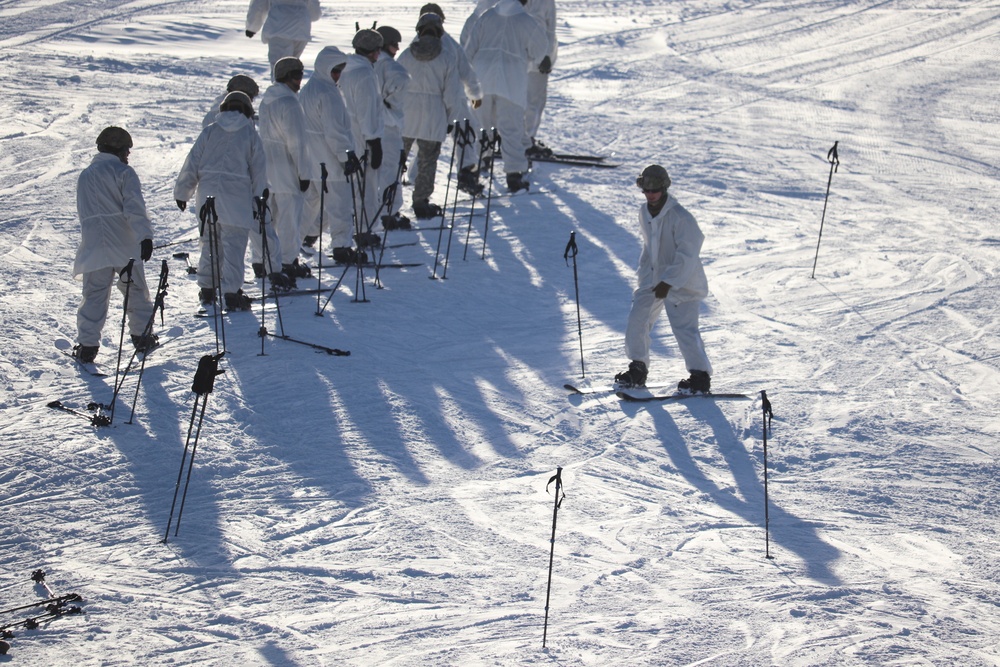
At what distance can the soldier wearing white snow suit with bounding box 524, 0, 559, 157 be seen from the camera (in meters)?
14.1

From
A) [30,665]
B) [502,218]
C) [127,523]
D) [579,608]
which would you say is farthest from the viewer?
[502,218]

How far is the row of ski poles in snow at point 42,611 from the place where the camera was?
5.46m

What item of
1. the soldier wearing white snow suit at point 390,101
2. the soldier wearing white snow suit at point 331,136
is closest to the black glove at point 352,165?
the soldier wearing white snow suit at point 331,136

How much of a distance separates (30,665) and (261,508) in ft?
5.63

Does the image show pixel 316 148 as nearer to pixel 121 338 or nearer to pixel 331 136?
pixel 331 136

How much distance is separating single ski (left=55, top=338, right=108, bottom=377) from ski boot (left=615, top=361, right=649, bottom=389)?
351cm

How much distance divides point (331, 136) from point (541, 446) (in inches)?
162

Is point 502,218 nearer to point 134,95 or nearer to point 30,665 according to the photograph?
point 134,95

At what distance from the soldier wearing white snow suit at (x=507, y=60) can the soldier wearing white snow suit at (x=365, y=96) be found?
2189mm

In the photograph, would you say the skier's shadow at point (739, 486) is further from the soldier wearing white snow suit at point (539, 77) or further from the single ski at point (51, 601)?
the soldier wearing white snow suit at point (539, 77)

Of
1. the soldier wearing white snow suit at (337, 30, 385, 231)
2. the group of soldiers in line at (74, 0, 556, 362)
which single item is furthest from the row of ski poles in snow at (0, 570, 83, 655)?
the soldier wearing white snow suit at (337, 30, 385, 231)

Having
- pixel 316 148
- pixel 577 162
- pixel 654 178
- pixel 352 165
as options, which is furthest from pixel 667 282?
pixel 577 162

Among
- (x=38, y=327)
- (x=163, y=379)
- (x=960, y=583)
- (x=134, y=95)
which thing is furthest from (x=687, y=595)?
(x=134, y=95)

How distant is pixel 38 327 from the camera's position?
9430 millimetres
